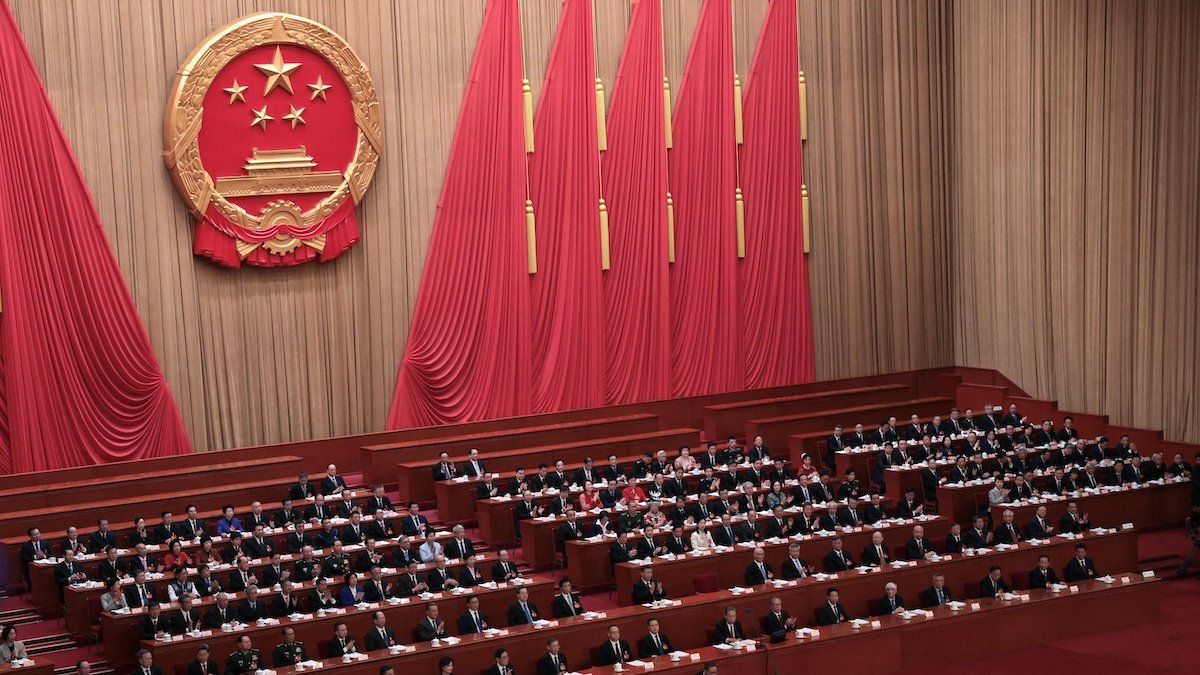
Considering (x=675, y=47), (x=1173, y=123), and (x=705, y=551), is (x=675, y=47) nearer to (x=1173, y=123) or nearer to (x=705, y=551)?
(x=1173, y=123)

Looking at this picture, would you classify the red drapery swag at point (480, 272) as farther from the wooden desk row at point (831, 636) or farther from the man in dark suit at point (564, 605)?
the wooden desk row at point (831, 636)

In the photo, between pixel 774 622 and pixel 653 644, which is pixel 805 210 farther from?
pixel 653 644

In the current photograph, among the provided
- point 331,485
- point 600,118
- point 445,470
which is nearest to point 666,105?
point 600,118

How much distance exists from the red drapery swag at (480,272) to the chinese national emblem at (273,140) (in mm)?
1053

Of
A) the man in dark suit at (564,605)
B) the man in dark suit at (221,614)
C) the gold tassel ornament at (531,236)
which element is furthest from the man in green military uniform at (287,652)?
the gold tassel ornament at (531,236)

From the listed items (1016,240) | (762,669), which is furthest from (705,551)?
(1016,240)

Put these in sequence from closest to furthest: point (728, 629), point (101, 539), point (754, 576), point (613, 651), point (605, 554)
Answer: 1. point (613, 651)
2. point (728, 629)
3. point (754, 576)
4. point (101, 539)
5. point (605, 554)

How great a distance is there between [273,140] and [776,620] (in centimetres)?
762

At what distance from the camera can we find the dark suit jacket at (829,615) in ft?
35.1

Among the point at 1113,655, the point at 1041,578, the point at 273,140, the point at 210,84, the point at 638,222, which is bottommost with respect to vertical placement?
the point at 1113,655

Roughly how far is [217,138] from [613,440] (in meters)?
5.13

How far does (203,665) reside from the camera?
9477mm

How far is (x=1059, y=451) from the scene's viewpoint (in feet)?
48.2

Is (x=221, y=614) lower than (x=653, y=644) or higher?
higher
